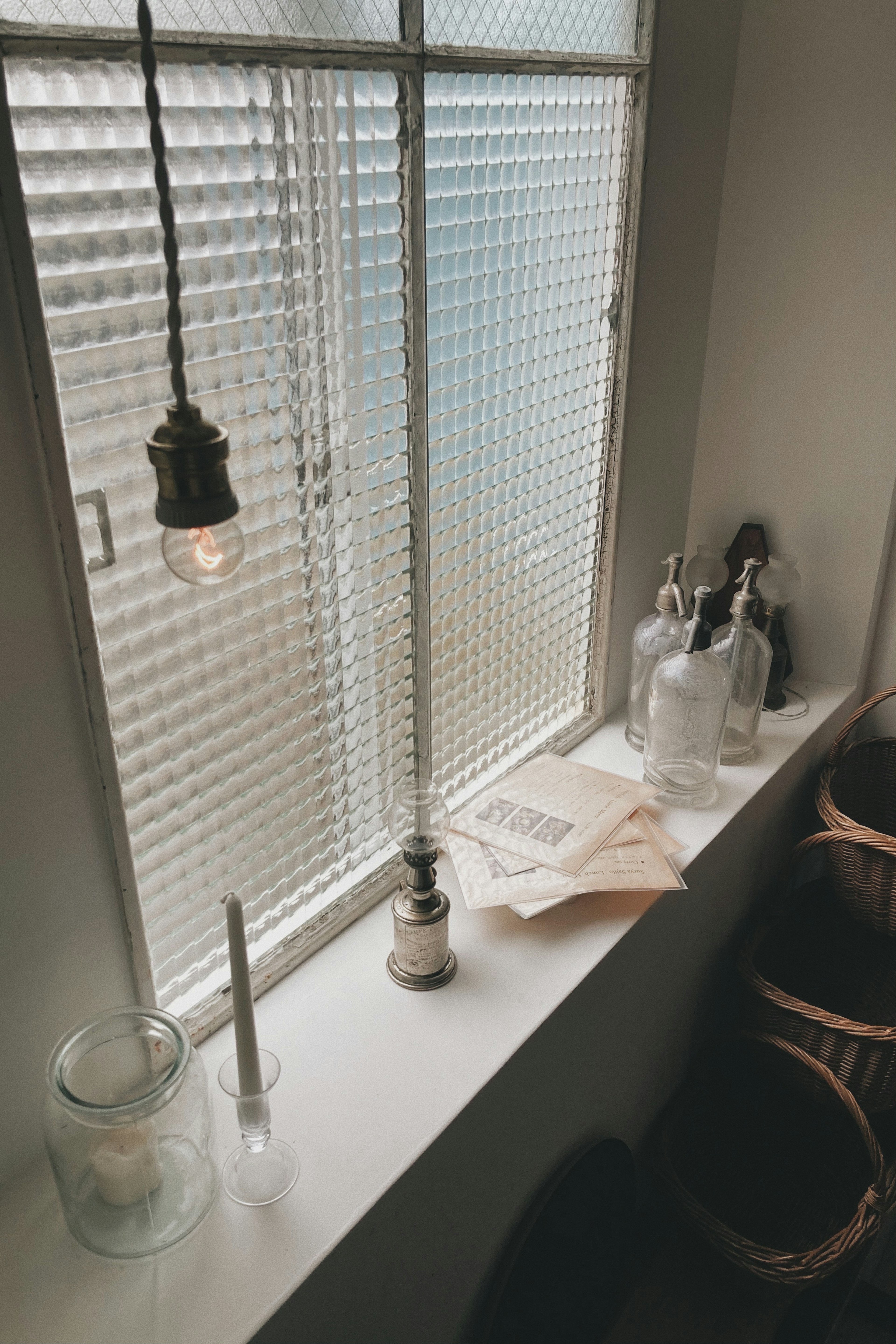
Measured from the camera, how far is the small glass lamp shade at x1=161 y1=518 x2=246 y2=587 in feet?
2.22

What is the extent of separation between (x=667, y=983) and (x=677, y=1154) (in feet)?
1.13

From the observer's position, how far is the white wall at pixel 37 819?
2.49ft

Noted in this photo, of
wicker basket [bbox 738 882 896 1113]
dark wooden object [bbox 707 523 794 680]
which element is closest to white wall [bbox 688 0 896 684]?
dark wooden object [bbox 707 523 794 680]

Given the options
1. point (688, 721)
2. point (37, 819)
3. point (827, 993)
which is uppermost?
point (37, 819)

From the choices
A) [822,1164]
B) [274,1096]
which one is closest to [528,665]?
[274,1096]

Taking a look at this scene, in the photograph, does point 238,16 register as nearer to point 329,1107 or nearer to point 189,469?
point 189,469

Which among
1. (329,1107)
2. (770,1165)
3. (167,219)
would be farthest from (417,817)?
(770,1165)

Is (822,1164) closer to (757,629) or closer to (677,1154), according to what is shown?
(677,1154)

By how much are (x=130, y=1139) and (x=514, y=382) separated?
0.99 m

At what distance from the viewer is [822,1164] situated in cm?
163

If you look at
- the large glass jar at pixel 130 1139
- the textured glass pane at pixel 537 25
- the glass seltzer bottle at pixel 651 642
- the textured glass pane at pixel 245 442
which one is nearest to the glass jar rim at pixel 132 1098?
the large glass jar at pixel 130 1139

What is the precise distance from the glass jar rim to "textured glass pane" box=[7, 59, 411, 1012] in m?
0.11

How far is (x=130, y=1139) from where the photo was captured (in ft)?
2.94

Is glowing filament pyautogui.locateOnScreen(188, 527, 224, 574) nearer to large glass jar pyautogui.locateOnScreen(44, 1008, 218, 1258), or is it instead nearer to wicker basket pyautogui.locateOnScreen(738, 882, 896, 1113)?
large glass jar pyautogui.locateOnScreen(44, 1008, 218, 1258)
